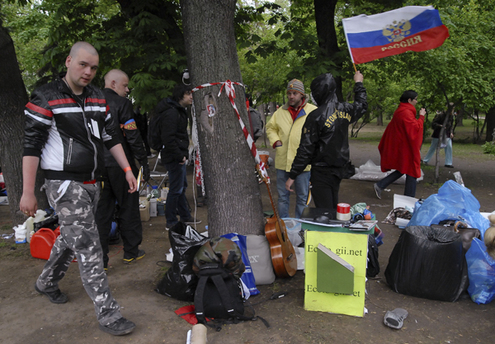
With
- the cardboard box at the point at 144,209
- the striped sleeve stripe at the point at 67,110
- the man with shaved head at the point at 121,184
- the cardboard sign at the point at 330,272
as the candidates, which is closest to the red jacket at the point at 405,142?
the cardboard sign at the point at 330,272

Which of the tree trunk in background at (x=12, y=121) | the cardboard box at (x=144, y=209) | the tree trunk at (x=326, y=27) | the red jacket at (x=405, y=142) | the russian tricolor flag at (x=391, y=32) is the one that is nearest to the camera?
the russian tricolor flag at (x=391, y=32)

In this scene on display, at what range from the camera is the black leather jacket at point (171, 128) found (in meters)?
5.15

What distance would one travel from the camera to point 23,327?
294 cm

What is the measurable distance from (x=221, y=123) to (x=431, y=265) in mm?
2258

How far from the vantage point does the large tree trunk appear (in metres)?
3.60

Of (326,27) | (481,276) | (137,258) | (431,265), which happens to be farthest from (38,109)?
(326,27)

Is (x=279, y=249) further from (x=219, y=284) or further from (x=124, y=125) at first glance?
(x=124, y=125)

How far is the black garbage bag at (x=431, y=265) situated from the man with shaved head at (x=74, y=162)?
235 cm

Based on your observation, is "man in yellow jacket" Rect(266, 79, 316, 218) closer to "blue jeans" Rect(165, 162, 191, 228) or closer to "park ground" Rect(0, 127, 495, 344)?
"park ground" Rect(0, 127, 495, 344)

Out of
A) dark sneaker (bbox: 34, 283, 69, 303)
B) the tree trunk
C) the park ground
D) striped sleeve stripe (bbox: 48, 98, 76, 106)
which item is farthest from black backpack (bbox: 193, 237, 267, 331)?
the tree trunk

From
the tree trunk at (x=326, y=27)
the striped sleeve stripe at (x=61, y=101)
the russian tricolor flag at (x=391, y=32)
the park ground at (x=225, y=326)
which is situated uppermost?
the tree trunk at (x=326, y=27)

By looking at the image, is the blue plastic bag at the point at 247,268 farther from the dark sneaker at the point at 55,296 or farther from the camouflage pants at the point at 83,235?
the dark sneaker at the point at 55,296

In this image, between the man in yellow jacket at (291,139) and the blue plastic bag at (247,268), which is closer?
the blue plastic bag at (247,268)

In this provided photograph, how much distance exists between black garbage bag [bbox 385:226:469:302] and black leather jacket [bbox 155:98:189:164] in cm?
310
